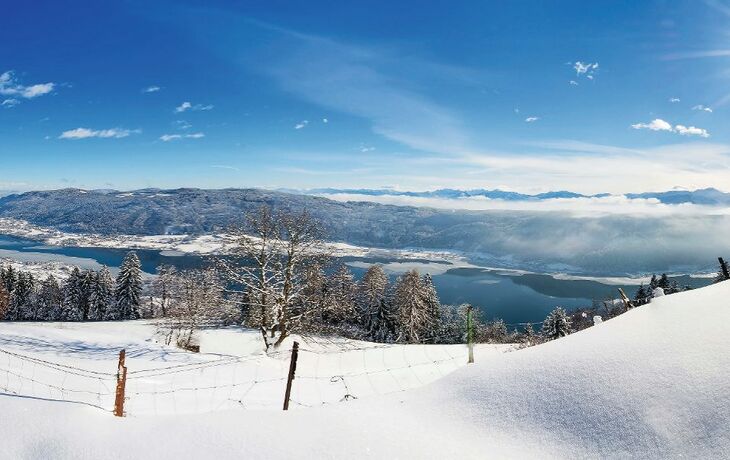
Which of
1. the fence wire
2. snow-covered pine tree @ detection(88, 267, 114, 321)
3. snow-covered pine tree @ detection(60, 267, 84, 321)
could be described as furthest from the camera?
snow-covered pine tree @ detection(88, 267, 114, 321)

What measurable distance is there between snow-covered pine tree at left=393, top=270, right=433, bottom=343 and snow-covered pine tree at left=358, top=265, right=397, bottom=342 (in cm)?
240

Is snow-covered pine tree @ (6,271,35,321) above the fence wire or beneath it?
beneath

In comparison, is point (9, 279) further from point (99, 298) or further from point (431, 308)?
point (431, 308)

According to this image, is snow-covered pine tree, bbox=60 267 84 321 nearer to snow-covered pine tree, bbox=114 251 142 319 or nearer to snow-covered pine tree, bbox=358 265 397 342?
snow-covered pine tree, bbox=114 251 142 319

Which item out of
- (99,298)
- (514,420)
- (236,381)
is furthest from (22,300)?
(514,420)

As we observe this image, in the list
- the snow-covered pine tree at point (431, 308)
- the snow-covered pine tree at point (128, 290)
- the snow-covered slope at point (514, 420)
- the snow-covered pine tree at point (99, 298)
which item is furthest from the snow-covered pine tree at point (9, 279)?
the snow-covered slope at point (514, 420)

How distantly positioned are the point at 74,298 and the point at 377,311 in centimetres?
5226

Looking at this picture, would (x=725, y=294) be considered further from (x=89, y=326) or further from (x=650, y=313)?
(x=89, y=326)

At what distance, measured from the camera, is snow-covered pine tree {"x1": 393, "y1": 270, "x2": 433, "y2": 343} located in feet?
164

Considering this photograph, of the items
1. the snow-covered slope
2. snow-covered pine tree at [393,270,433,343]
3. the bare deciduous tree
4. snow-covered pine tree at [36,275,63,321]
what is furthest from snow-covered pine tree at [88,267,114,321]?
the snow-covered slope

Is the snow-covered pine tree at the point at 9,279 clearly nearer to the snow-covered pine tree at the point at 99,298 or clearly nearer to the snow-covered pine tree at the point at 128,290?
the snow-covered pine tree at the point at 99,298

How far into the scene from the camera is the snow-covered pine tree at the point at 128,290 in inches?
2594

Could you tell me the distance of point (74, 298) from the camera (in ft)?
228

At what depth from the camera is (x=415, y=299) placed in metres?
50.2
